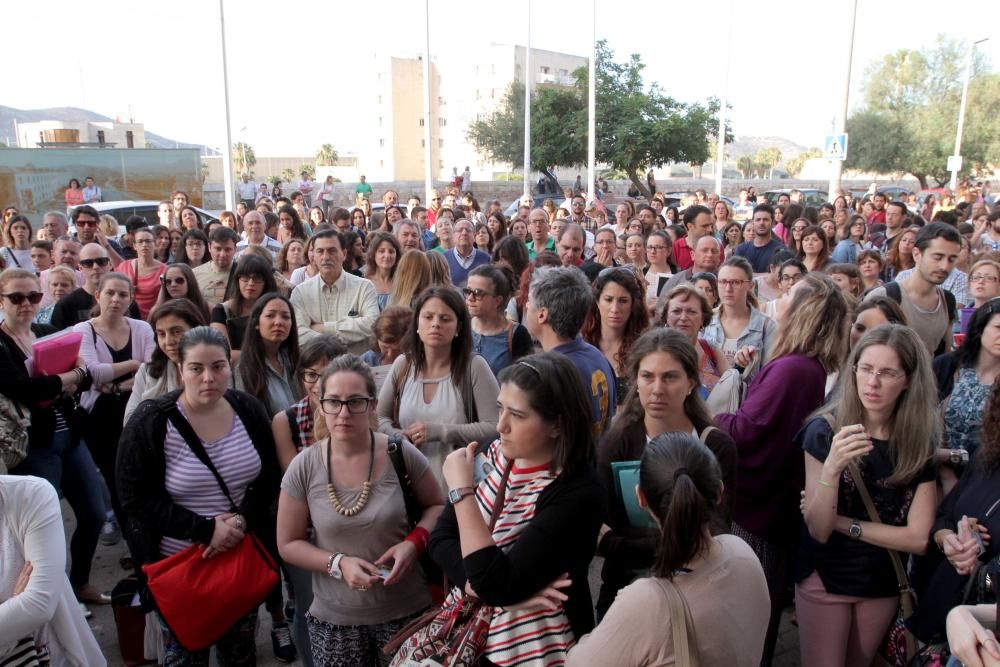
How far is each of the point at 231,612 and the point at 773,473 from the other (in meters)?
2.41

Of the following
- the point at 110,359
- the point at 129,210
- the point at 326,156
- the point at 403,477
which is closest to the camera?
the point at 403,477

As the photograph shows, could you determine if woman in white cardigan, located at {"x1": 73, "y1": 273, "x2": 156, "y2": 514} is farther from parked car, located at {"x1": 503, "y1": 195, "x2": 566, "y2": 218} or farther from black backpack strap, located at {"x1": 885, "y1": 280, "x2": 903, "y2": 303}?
parked car, located at {"x1": 503, "y1": 195, "x2": 566, "y2": 218}

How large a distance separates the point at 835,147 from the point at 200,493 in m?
14.6

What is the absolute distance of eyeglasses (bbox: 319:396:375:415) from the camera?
2855 millimetres

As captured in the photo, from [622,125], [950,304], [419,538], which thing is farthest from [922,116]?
[419,538]

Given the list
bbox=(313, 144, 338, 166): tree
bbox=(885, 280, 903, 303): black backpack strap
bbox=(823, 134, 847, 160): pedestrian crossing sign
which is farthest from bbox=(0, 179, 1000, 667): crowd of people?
bbox=(313, 144, 338, 166): tree

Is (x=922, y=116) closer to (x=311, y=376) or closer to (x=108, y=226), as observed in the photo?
(x=108, y=226)

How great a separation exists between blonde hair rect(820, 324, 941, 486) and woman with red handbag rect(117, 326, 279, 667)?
8.09ft

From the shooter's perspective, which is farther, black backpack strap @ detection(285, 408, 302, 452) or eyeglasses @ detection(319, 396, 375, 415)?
black backpack strap @ detection(285, 408, 302, 452)

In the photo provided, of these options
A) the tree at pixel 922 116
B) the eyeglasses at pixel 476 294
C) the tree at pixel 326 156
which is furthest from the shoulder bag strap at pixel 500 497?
the tree at pixel 326 156

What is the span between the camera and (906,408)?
9.51ft

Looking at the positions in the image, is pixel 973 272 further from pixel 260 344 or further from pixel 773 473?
pixel 260 344

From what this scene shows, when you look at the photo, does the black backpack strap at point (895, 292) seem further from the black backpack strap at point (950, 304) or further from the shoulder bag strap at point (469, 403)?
the shoulder bag strap at point (469, 403)

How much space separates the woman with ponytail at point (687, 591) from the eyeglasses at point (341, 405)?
1279 millimetres
